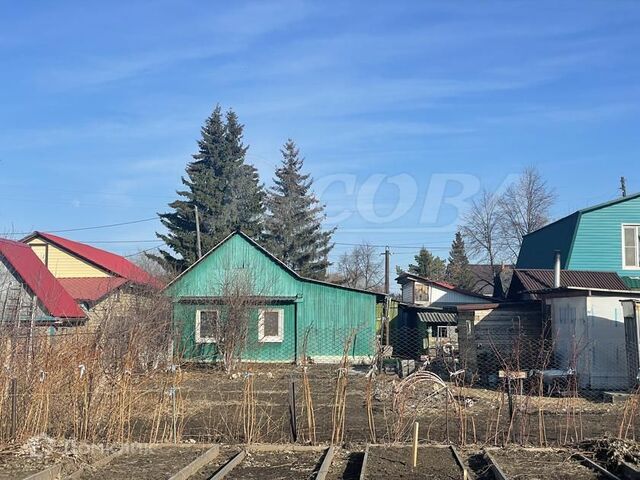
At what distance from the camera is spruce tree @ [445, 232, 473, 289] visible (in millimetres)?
63281

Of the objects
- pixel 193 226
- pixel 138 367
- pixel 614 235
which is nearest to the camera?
pixel 138 367

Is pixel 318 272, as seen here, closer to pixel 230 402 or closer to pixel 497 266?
pixel 497 266

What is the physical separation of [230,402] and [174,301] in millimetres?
12447

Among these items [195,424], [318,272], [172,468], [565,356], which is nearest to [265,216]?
[318,272]

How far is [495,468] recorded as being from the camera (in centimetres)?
898

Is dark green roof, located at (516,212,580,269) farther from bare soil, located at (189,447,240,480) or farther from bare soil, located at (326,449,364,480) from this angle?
bare soil, located at (189,447,240,480)

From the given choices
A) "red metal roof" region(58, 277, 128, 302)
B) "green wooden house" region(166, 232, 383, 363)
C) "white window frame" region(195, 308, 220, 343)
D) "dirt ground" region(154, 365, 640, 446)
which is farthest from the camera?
"red metal roof" region(58, 277, 128, 302)

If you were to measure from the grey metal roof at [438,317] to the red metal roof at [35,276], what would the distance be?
49.9 ft

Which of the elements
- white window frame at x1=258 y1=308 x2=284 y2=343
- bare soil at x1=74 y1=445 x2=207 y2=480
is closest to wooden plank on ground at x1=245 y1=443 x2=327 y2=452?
bare soil at x1=74 y1=445 x2=207 y2=480

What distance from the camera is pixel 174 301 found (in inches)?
1103

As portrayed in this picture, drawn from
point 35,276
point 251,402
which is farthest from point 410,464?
point 35,276

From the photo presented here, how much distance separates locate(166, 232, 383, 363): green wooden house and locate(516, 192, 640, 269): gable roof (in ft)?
25.5

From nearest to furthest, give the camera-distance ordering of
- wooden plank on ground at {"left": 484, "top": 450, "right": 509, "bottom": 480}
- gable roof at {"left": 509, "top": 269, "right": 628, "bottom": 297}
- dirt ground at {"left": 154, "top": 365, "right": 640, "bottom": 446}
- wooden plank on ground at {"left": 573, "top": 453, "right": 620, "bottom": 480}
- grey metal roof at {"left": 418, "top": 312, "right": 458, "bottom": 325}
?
1. wooden plank on ground at {"left": 484, "top": 450, "right": 509, "bottom": 480}
2. wooden plank on ground at {"left": 573, "top": 453, "right": 620, "bottom": 480}
3. dirt ground at {"left": 154, "top": 365, "right": 640, "bottom": 446}
4. gable roof at {"left": 509, "top": 269, "right": 628, "bottom": 297}
5. grey metal roof at {"left": 418, "top": 312, "right": 458, "bottom": 325}

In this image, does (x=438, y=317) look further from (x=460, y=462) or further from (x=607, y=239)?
A: (x=460, y=462)
